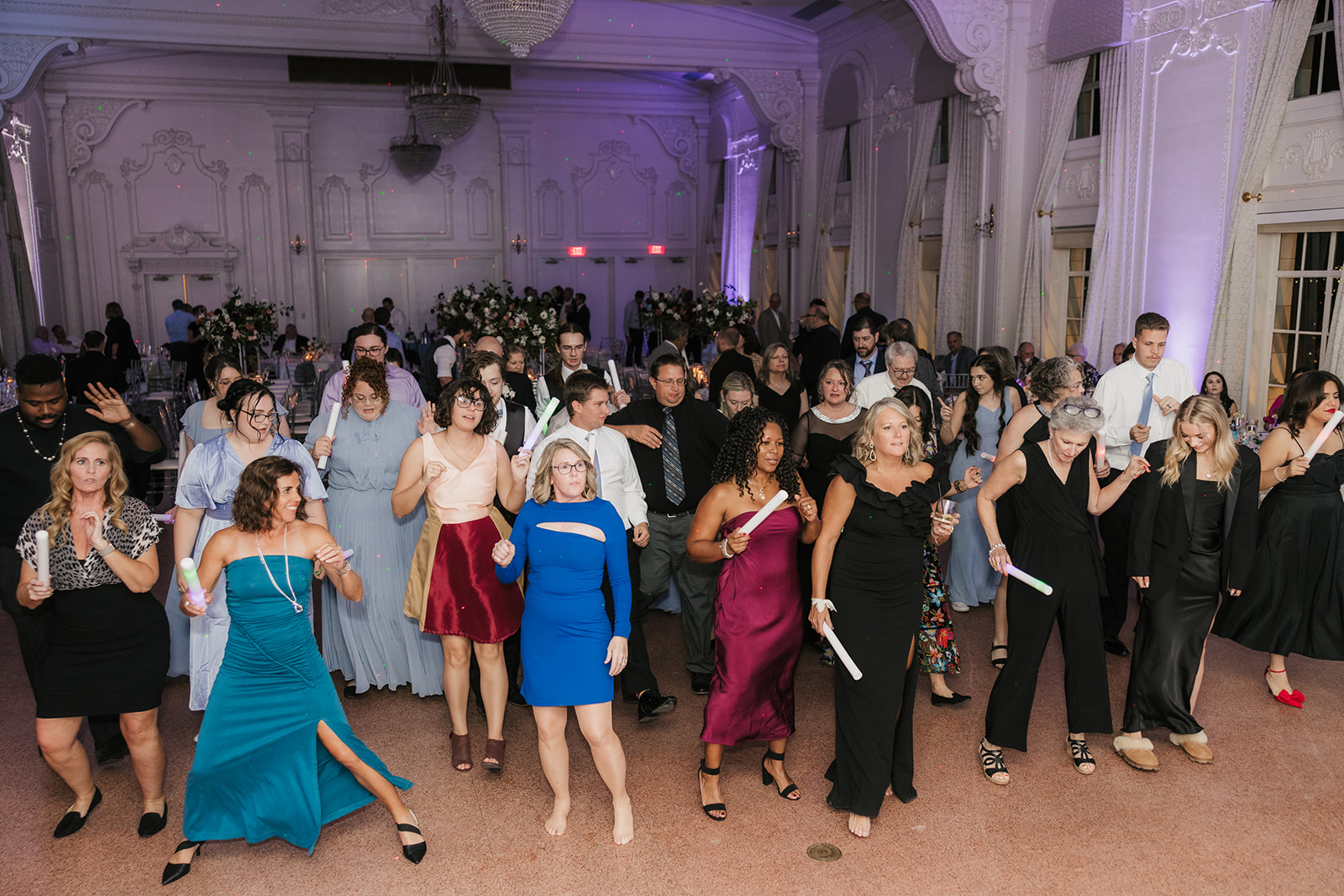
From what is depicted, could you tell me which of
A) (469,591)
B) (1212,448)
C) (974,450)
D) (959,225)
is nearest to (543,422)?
(469,591)

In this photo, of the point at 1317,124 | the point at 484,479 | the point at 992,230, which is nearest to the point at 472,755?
the point at 484,479

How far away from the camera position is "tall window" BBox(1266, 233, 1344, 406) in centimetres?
751

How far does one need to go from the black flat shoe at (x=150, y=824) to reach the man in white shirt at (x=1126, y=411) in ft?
15.0

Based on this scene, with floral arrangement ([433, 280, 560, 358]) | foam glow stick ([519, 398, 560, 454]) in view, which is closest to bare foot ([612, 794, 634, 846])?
foam glow stick ([519, 398, 560, 454])

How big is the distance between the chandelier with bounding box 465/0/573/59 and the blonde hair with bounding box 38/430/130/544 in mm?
7177

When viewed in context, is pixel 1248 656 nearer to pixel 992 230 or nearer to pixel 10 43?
pixel 992 230

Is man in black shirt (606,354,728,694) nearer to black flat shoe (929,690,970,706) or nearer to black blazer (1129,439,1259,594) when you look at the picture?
black flat shoe (929,690,970,706)

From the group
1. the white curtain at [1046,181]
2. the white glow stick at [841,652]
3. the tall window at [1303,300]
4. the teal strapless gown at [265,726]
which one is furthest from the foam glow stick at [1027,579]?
the white curtain at [1046,181]

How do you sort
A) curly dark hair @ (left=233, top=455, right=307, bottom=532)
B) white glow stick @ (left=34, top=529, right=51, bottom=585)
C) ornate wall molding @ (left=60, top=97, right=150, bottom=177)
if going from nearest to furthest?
white glow stick @ (left=34, top=529, right=51, bottom=585)
curly dark hair @ (left=233, top=455, right=307, bottom=532)
ornate wall molding @ (left=60, top=97, right=150, bottom=177)

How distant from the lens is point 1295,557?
15.5ft

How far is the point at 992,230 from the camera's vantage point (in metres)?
10.7

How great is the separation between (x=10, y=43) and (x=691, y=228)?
1133 centimetres

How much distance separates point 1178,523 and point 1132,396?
63.8 inches

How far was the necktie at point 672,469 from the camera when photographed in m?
4.72
